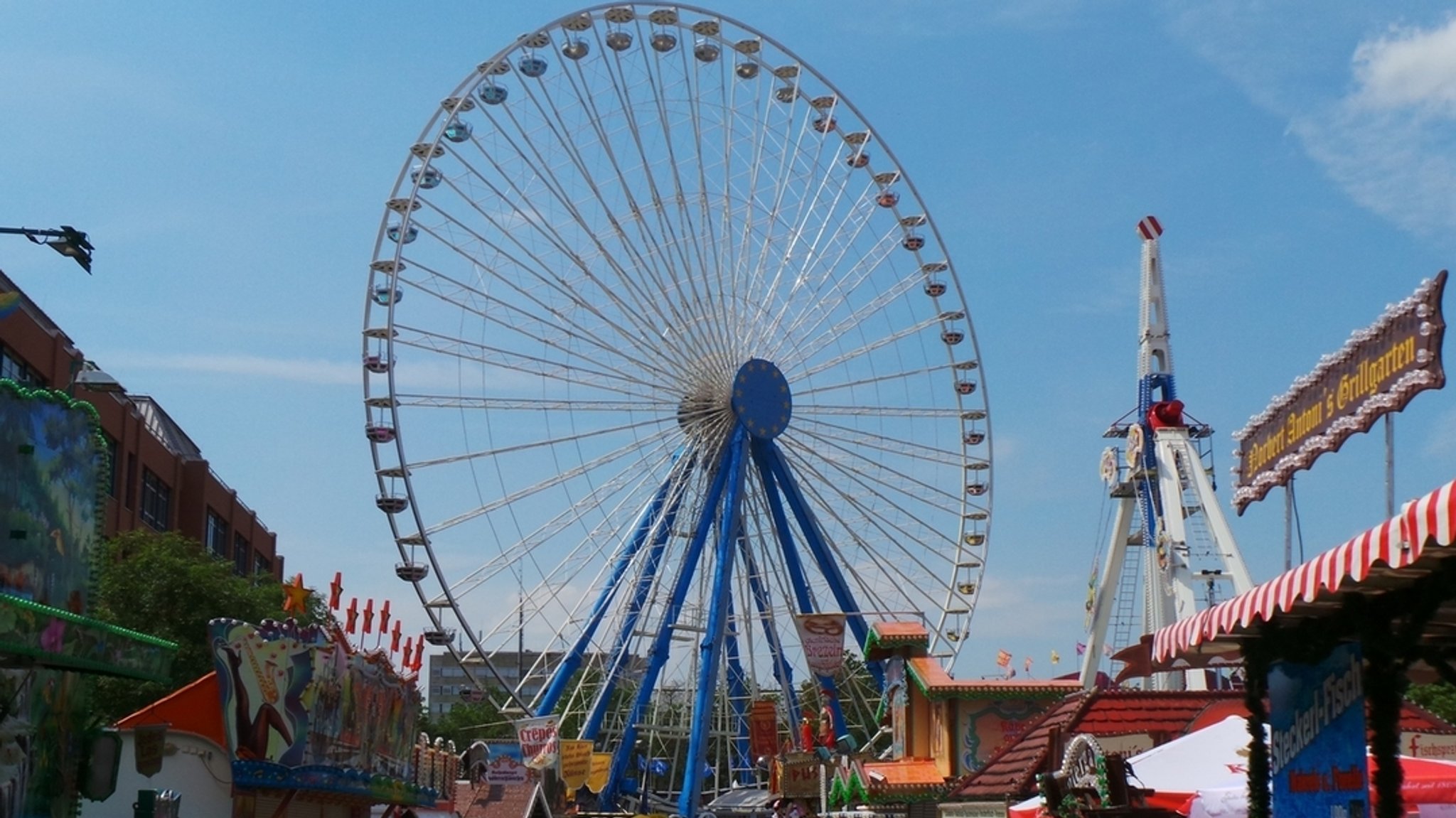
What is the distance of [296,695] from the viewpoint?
19.6 meters

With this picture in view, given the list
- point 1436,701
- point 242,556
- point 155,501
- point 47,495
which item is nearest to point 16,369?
point 155,501

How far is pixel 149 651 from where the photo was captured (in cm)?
1448

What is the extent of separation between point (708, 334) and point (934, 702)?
464 inches

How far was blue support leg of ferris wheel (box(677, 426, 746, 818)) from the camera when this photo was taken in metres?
36.1

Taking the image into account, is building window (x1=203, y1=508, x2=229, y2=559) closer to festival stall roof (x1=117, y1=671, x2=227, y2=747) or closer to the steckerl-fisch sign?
festival stall roof (x1=117, y1=671, x2=227, y2=747)

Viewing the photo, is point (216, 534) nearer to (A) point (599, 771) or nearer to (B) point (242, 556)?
(B) point (242, 556)

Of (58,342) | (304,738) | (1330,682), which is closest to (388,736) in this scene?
(304,738)

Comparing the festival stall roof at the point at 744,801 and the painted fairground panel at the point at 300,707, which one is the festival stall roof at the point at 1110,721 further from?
the festival stall roof at the point at 744,801

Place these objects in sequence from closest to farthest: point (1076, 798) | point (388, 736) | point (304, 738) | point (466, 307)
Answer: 1. point (1076, 798)
2. point (304, 738)
3. point (388, 736)
4. point (466, 307)

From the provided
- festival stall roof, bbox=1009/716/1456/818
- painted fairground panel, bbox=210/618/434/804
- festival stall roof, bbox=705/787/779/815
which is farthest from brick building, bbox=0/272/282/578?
festival stall roof, bbox=1009/716/1456/818

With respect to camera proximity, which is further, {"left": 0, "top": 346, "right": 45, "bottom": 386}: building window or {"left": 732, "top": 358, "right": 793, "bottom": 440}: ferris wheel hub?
{"left": 732, "top": 358, "right": 793, "bottom": 440}: ferris wheel hub

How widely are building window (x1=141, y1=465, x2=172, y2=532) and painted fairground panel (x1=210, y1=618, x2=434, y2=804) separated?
2151cm

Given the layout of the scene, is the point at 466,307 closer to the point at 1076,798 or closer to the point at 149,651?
the point at 149,651

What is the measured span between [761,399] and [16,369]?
1459 centimetres
